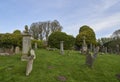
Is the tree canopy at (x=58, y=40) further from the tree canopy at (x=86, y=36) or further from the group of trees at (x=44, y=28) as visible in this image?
the group of trees at (x=44, y=28)

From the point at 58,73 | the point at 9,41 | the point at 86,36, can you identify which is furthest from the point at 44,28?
the point at 58,73

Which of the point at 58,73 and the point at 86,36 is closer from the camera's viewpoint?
the point at 58,73

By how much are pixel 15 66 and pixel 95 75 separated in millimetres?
8490

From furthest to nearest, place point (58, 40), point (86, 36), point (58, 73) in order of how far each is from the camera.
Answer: point (86, 36), point (58, 40), point (58, 73)

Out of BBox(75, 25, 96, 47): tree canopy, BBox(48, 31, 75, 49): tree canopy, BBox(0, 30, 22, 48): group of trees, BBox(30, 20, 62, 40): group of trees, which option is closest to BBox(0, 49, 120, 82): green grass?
BBox(0, 30, 22, 48): group of trees

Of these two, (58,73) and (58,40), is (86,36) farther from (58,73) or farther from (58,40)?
(58,73)

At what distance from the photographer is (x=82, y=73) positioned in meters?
19.6

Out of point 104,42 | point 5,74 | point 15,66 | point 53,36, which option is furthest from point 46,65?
point 104,42

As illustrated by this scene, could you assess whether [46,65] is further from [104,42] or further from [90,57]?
[104,42]

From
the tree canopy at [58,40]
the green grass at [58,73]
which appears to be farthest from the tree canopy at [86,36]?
the green grass at [58,73]

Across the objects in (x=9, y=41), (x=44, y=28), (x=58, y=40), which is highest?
(x=44, y=28)

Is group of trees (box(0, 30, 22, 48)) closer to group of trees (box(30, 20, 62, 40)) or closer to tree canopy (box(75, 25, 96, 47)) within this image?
tree canopy (box(75, 25, 96, 47))

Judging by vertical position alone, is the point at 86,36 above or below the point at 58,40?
above

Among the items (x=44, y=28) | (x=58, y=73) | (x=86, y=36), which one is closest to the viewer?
(x=58, y=73)
